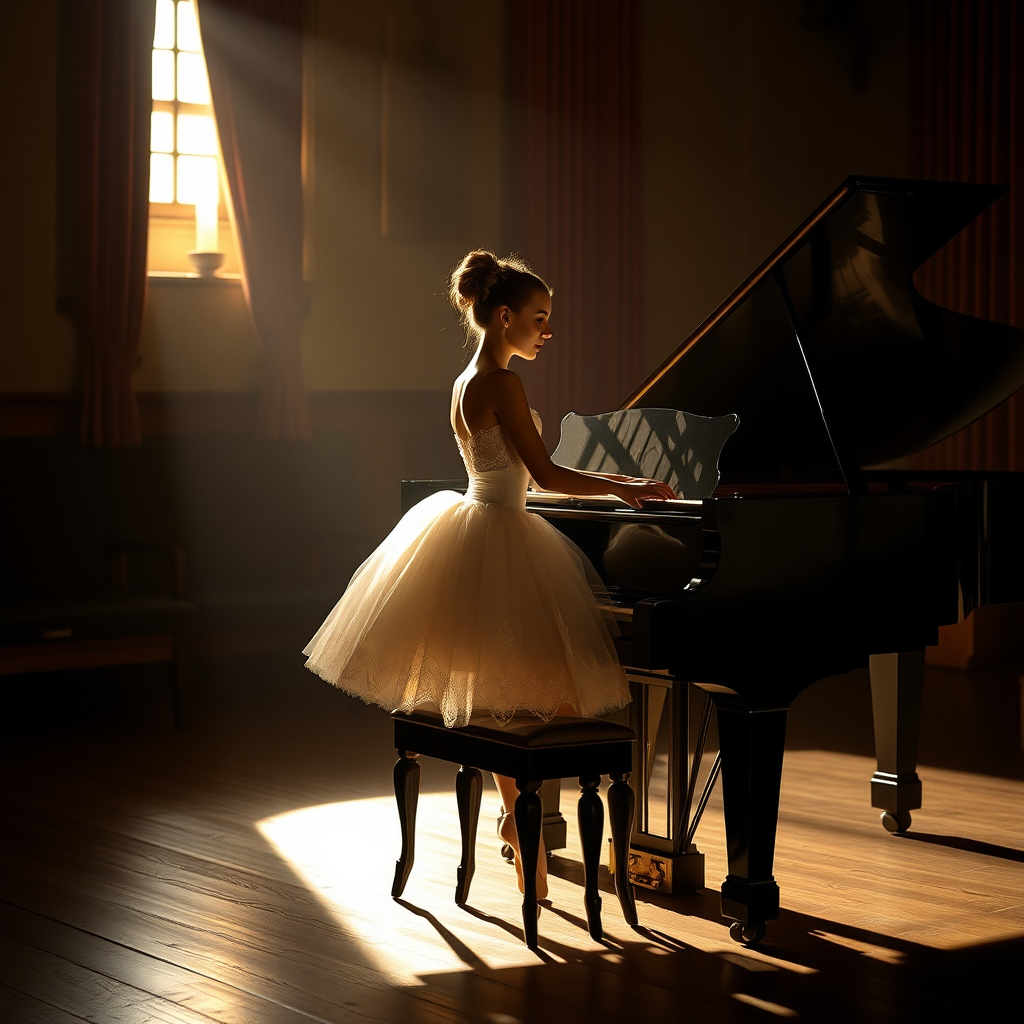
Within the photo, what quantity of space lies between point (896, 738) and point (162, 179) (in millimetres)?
4267

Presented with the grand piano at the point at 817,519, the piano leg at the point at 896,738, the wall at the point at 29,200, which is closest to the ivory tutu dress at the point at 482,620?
the grand piano at the point at 817,519

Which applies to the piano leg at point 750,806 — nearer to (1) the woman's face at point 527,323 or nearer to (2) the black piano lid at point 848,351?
(2) the black piano lid at point 848,351

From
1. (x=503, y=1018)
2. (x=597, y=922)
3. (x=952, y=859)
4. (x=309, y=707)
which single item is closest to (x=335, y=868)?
(x=597, y=922)

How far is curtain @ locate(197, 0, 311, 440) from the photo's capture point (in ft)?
22.6

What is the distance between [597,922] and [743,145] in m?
5.84

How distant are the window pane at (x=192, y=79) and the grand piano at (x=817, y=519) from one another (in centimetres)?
367

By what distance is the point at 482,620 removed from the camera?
3.34 metres

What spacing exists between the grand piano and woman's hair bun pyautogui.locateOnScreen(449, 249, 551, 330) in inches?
19.8

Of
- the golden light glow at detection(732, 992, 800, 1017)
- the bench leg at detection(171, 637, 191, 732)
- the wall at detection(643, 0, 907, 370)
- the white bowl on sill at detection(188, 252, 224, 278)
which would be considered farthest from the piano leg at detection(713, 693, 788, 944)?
the wall at detection(643, 0, 907, 370)

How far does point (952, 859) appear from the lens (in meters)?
4.20

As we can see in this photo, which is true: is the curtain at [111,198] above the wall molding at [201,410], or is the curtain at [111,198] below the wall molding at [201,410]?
above

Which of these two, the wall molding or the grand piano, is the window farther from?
the grand piano

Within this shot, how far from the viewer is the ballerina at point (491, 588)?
3.32m

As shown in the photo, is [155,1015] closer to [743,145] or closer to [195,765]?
[195,765]
